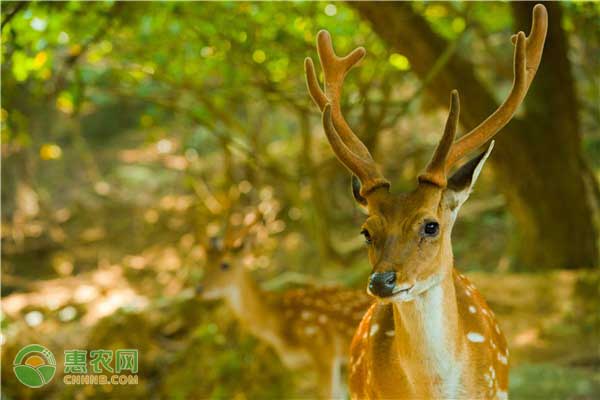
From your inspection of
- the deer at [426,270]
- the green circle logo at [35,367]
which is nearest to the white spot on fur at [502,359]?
the deer at [426,270]

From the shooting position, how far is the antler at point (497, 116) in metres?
2.57

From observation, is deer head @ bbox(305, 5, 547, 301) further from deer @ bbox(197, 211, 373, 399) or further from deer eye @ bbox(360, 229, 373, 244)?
deer @ bbox(197, 211, 373, 399)

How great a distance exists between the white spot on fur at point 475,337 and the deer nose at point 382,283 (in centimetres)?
61

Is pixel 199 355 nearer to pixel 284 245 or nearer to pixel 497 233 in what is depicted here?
pixel 284 245

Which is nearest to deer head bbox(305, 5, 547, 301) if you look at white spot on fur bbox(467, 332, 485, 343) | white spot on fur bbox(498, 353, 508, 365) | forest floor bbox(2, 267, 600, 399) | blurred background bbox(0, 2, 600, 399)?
white spot on fur bbox(467, 332, 485, 343)

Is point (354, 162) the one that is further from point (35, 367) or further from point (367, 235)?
point (35, 367)

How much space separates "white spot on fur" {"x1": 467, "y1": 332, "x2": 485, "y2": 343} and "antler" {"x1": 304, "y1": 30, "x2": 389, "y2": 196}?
660mm

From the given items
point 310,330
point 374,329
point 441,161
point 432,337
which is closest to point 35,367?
point 310,330

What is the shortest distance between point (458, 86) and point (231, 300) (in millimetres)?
2184

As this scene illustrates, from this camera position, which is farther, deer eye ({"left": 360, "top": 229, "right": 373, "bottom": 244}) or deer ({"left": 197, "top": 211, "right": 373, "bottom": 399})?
deer ({"left": 197, "top": 211, "right": 373, "bottom": 399})

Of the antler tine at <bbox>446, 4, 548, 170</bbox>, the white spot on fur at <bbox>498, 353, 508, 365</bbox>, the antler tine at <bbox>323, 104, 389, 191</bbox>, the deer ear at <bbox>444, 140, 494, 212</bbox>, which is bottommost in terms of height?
the white spot on fur at <bbox>498, 353, 508, 365</bbox>

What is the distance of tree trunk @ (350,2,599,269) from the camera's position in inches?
208

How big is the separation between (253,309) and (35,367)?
1590mm

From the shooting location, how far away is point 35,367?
4242 mm
